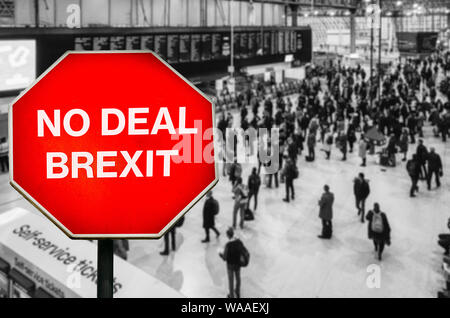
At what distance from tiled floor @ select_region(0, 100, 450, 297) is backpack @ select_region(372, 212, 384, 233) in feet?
1.99

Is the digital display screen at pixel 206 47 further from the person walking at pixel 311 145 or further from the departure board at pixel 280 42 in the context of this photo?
the person walking at pixel 311 145

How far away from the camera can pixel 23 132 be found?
1.47m

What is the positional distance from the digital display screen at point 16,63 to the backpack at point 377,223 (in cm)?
887

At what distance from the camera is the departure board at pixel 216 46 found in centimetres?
1939

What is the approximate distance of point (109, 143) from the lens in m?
1.50

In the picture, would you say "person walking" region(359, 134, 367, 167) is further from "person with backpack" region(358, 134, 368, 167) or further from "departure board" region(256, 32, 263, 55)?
"departure board" region(256, 32, 263, 55)

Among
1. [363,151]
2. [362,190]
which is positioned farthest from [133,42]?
[362,190]

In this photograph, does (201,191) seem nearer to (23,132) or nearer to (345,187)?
(23,132)

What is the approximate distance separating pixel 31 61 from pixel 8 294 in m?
8.46

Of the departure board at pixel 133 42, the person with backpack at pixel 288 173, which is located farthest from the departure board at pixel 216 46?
the person with backpack at pixel 288 173

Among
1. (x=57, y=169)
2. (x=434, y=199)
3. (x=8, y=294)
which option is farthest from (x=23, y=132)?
(x=434, y=199)

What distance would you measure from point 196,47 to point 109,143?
17.7 m

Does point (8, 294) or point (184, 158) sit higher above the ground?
point (184, 158)

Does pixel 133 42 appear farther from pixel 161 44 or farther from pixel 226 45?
pixel 226 45
